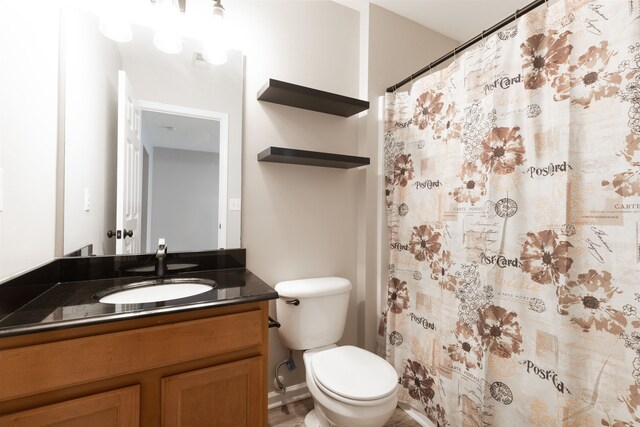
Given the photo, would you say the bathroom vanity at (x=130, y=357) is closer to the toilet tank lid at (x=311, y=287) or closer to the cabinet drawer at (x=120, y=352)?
the cabinet drawer at (x=120, y=352)

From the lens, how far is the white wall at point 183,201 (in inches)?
59.1

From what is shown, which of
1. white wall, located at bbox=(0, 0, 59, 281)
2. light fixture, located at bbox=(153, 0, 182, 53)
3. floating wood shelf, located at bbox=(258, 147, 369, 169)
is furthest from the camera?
floating wood shelf, located at bbox=(258, 147, 369, 169)

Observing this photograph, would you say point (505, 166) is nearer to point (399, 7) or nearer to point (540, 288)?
point (540, 288)

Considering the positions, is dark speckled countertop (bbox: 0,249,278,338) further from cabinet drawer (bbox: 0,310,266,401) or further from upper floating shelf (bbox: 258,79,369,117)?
upper floating shelf (bbox: 258,79,369,117)

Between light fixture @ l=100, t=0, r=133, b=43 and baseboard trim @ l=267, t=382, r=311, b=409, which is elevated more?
light fixture @ l=100, t=0, r=133, b=43

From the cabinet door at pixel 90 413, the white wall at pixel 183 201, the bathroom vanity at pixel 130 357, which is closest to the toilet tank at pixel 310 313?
the bathroom vanity at pixel 130 357

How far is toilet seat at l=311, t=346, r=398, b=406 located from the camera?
1.21 m

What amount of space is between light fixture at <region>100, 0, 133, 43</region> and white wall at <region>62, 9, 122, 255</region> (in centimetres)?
5

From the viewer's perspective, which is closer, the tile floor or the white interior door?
the white interior door

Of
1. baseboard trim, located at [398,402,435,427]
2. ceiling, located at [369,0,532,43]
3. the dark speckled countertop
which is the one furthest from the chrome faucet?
ceiling, located at [369,0,532,43]

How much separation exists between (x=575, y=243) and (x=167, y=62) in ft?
6.39

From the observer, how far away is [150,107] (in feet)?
4.85

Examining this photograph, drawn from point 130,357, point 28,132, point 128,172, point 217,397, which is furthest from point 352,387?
point 28,132

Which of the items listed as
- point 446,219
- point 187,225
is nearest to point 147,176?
point 187,225
